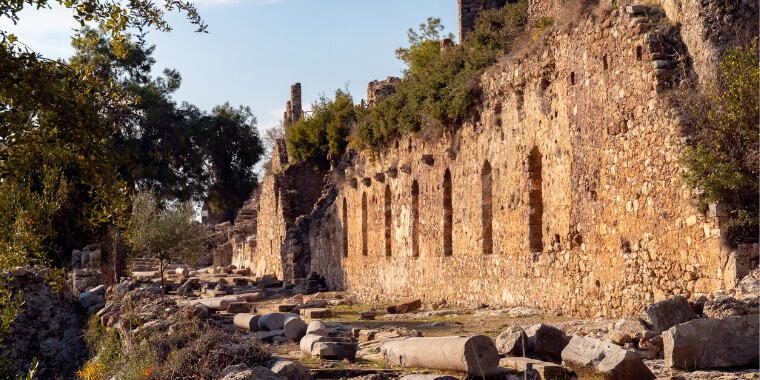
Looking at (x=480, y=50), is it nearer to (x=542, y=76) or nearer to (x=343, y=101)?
(x=542, y=76)

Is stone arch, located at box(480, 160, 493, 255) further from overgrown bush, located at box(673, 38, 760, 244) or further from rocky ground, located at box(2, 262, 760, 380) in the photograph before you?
overgrown bush, located at box(673, 38, 760, 244)

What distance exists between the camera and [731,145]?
30.4 feet

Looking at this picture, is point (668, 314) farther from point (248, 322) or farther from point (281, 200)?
point (281, 200)

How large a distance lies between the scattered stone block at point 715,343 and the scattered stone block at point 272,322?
26.3 feet

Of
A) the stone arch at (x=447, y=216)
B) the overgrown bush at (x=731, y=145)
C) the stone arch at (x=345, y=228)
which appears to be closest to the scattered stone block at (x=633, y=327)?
the overgrown bush at (x=731, y=145)

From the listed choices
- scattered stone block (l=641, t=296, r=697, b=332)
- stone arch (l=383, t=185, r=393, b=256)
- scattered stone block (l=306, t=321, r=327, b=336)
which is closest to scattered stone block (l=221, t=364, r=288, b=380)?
scattered stone block (l=306, t=321, r=327, b=336)

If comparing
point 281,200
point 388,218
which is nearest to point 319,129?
point 281,200

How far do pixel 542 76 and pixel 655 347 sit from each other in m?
6.86

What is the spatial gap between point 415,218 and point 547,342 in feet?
39.6

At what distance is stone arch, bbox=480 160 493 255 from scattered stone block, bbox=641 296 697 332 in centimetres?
788

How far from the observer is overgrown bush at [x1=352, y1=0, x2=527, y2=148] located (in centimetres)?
1703

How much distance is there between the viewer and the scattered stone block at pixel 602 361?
22.9 feet

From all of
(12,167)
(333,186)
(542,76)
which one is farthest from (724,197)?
(333,186)

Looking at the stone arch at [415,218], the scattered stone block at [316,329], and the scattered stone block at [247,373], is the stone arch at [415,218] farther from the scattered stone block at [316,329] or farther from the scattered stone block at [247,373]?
the scattered stone block at [247,373]
